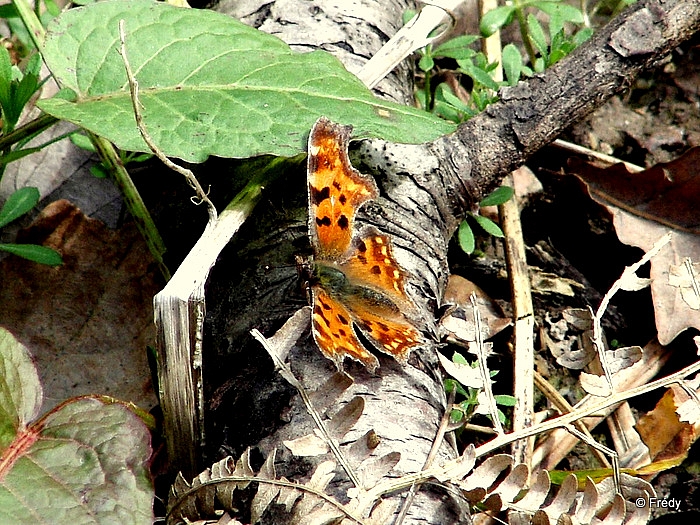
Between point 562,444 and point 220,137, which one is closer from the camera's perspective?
point 220,137

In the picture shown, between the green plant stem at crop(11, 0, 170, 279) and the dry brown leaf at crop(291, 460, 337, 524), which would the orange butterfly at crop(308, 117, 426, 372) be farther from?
the green plant stem at crop(11, 0, 170, 279)

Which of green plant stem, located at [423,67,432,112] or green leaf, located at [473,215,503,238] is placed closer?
green leaf, located at [473,215,503,238]

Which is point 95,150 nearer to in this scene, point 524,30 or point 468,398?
point 468,398

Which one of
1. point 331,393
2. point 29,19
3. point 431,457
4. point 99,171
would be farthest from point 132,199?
point 431,457

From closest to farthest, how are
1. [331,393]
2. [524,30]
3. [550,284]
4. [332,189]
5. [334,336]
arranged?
[331,393], [334,336], [332,189], [550,284], [524,30]

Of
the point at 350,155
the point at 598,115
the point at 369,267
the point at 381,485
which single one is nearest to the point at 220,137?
the point at 350,155

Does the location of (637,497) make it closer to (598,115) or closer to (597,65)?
(597,65)

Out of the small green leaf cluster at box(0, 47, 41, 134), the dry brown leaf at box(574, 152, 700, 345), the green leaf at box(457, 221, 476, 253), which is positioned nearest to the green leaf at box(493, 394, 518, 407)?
the green leaf at box(457, 221, 476, 253)
